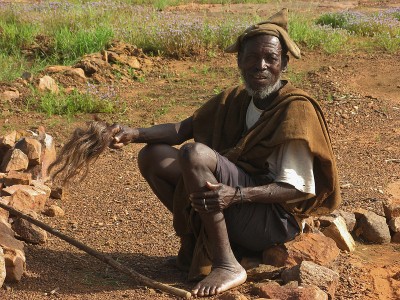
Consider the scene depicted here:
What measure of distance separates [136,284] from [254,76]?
4.04ft

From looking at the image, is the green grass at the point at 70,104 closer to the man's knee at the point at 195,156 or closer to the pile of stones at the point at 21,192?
the pile of stones at the point at 21,192

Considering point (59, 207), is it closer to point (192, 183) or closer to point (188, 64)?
point (192, 183)

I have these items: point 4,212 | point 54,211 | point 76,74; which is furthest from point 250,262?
point 76,74

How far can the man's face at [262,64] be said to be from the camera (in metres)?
4.09

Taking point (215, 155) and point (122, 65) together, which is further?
point (122, 65)

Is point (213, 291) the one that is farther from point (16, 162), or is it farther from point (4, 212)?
point (16, 162)

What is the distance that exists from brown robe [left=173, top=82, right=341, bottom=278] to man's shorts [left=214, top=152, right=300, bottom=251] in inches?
2.6

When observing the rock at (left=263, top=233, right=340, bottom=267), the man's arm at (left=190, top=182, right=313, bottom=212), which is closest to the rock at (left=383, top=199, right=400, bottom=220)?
the rock at (left=263, top=233, right=340, bottom=267)

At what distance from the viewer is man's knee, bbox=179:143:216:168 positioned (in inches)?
150

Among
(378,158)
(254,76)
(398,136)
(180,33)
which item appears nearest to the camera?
(254,76)

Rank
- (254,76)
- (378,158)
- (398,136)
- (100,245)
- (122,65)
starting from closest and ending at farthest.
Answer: (254,76) → (100,245) → (378,158) → (398,136) → (122,65)

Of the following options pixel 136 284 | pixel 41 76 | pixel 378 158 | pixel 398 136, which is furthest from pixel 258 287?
pixel 41 76

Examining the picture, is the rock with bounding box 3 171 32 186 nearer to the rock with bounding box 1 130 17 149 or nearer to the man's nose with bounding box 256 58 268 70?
the rock with bounding box 1 130 17 149

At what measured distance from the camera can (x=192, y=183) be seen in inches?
151
